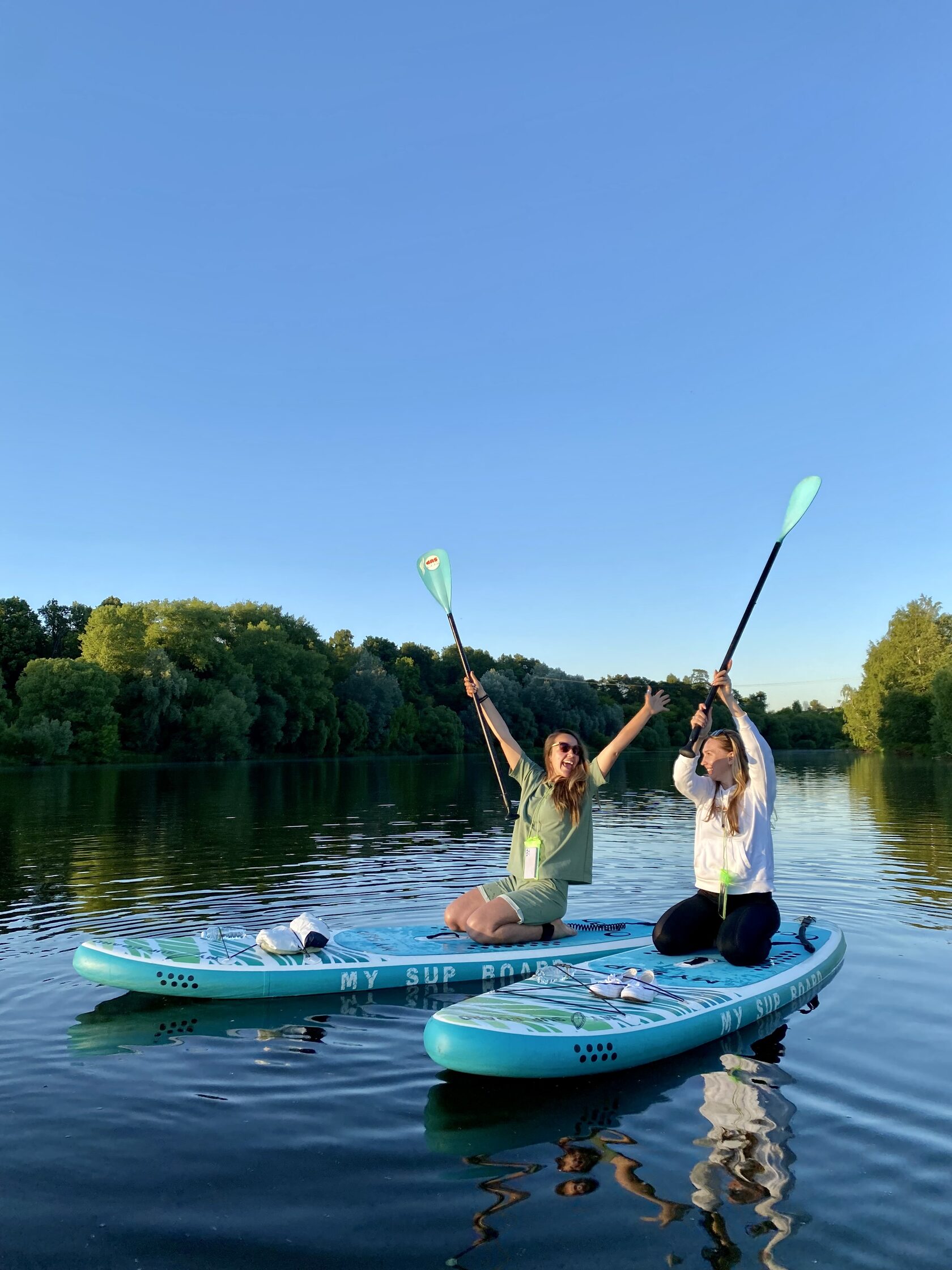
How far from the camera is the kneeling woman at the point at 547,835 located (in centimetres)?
746

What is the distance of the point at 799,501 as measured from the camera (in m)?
8.83

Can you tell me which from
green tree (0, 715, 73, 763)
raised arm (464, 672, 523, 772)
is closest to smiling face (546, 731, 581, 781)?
raised arm (464, 672, 523, 772)

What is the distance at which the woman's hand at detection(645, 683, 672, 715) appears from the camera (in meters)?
7.26

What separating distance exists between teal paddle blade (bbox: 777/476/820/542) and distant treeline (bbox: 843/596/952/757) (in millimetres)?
58913

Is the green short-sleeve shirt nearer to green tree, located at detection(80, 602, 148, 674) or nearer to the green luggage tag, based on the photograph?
the green luggage tag

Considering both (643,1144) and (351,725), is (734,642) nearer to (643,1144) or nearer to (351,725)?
(643,1144)

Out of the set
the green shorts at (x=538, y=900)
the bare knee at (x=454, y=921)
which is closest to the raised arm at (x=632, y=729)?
the green shorts at (x=538, y=900)

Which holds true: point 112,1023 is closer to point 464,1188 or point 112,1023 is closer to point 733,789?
point 464,1188

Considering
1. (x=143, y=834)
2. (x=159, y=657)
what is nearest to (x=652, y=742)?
(x=159, y=657)

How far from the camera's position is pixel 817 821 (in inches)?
845

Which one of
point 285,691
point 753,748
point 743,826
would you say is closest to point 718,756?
point 753,748

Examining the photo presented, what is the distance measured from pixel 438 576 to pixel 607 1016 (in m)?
5.39

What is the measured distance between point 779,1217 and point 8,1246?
296cm

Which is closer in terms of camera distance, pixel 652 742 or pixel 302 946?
pixel 302 946
